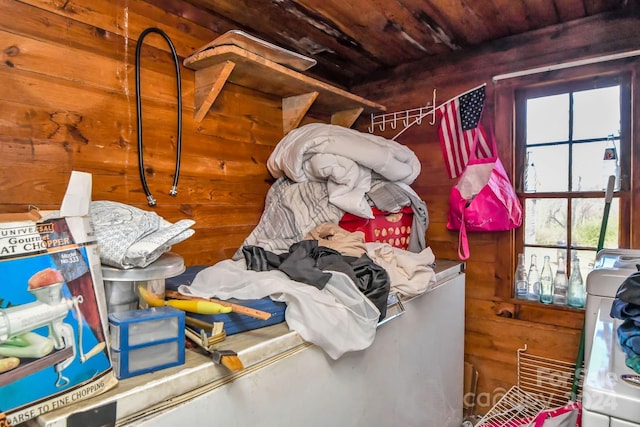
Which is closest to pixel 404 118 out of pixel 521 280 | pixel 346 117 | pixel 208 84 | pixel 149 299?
pixel 346 117

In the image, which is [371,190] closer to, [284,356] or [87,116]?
[284,356]

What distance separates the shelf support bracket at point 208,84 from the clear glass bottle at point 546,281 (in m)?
1.73

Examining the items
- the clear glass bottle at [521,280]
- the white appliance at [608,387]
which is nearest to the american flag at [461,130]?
the clear glass bottle at [521,280]

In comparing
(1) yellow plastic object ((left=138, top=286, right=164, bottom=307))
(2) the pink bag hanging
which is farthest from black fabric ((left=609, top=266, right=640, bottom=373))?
(2) the pink bag hanging

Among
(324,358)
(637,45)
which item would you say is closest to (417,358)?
(324,358)

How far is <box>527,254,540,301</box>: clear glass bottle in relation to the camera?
6.46 feet

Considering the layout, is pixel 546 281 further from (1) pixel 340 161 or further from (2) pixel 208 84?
(2) pixel 208 84

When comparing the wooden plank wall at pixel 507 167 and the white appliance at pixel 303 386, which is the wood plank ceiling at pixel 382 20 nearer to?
the wooden plank wall at pixel 507 167

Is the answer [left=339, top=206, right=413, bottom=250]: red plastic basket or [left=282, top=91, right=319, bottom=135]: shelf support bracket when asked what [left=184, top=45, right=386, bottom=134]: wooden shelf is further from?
[left=339, top=206, right=413, bottom=250]: red plastic basket

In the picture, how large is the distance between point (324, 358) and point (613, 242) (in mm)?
1561

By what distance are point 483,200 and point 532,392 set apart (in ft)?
3.28

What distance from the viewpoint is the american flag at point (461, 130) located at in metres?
2.02

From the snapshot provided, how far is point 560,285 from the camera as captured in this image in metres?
1.89

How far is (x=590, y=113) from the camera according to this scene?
1.86 m
